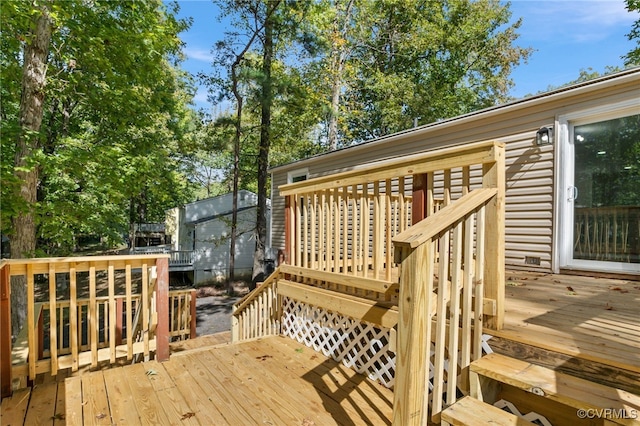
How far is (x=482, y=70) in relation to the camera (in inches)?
675

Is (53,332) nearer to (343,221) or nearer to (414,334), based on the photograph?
(343,221)

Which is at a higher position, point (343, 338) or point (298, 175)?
point (298, 175)

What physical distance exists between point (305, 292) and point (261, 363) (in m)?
0.84

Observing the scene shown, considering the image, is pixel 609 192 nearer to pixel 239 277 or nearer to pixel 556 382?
pixel 556 382

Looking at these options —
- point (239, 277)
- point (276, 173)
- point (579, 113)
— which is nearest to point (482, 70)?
point (276, 173)

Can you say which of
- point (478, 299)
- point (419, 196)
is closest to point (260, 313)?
point (419, 196)

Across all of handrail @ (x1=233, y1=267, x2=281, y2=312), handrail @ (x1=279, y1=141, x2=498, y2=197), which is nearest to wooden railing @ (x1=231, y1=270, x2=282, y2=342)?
handrail @ (x1=233, y1=267, x2=281, y2=312)

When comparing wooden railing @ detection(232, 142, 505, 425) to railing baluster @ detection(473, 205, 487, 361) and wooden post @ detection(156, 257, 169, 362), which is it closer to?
railing baluster @ detection(473, 205, 487, 361)

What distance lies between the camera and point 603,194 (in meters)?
4.46

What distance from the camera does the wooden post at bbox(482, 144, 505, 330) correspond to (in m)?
2.11

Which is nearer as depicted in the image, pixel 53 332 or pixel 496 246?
pixel 496 246

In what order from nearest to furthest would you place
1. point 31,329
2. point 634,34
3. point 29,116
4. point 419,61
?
point 31,329
point 29,116
point 634,34
point 419,61

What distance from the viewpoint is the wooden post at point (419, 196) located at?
2.57 meters

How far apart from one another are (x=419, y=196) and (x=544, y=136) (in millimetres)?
3641
